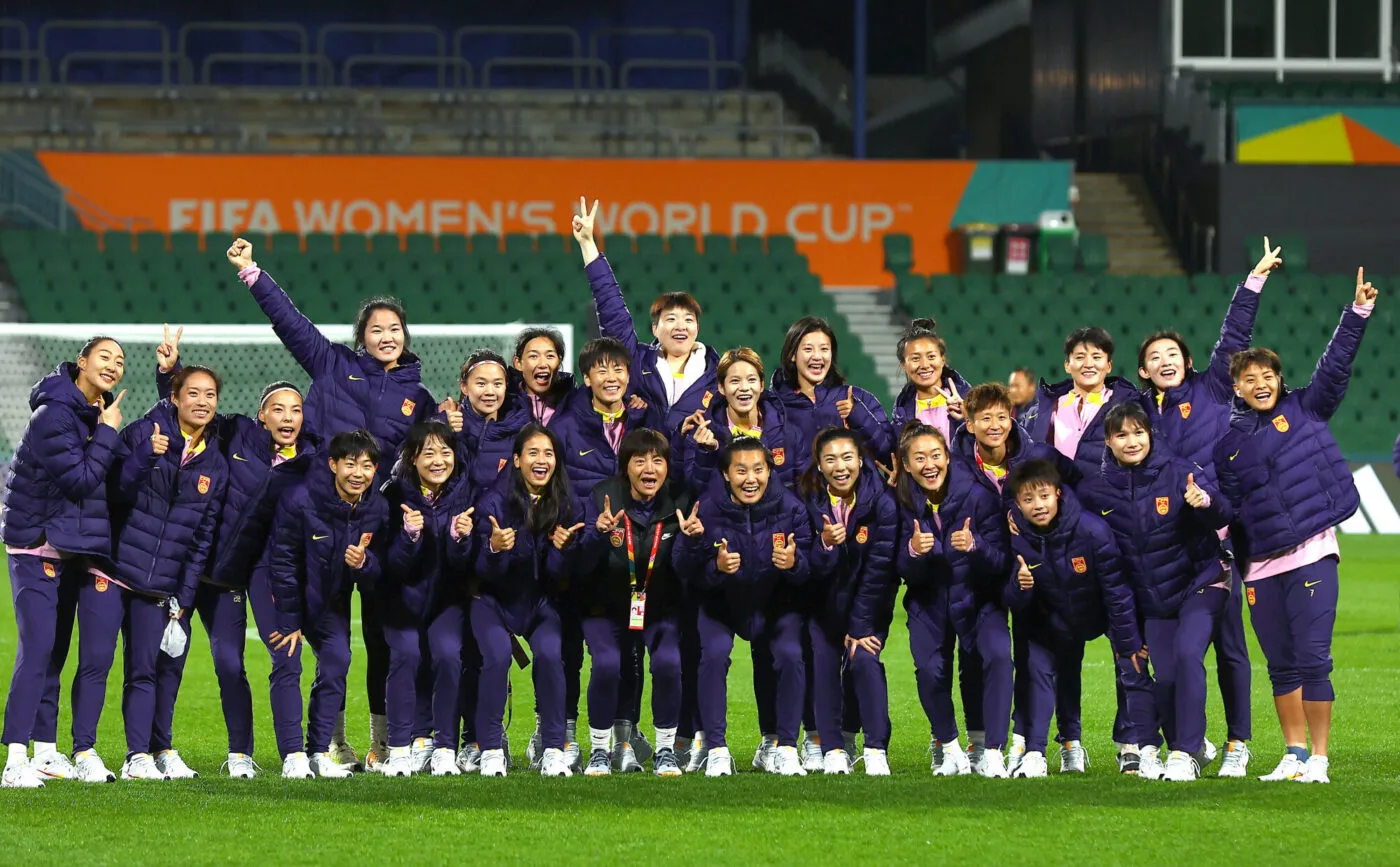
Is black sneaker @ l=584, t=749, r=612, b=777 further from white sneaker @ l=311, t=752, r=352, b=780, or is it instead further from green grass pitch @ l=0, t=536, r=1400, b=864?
white sneaker @ l=311, t=752, r=352, b=780

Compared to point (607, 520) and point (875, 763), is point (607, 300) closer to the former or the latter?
point (607, 520)

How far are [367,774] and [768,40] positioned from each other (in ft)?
70.2

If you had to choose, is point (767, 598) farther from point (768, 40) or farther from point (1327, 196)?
point (768, 40)

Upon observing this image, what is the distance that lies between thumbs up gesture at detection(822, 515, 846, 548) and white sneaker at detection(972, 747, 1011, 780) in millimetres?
956

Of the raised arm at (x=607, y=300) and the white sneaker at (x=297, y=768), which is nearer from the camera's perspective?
the white sneaker at (x=297, y=768)

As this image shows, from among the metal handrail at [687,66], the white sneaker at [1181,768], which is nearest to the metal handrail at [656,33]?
the metal handrail at [687,66]

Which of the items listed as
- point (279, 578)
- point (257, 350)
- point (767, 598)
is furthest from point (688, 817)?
point (257, 350)

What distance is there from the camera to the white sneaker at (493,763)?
7176 mm

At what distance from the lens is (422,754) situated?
7.32m

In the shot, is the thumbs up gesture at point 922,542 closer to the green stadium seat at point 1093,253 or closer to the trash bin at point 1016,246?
the trash bin at point 1016,246

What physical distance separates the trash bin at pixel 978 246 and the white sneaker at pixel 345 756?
52.8 feet

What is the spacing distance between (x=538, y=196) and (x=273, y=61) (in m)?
5.68

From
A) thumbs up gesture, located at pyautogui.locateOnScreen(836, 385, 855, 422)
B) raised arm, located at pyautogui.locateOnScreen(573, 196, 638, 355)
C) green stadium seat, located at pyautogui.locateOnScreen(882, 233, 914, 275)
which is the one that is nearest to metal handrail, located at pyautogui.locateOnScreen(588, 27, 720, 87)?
green stadium seat, located at pyautogui.locateOnScreen(882, 233, 914, 275)

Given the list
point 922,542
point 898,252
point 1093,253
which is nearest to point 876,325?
point 898,252
